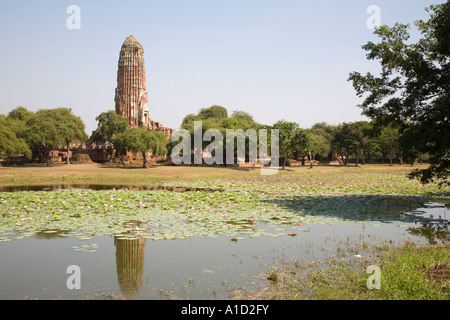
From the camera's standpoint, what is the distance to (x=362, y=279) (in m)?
7.35

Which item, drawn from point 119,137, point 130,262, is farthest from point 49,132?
point 130,262

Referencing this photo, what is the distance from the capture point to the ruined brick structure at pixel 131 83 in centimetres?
9562

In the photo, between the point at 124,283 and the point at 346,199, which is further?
the point at 346,199

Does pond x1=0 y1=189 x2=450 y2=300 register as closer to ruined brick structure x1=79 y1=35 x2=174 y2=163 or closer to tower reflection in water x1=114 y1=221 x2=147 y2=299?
tower reflection in water x1=114 y1=221 x2=147 y2=299

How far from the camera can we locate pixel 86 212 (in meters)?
15.0

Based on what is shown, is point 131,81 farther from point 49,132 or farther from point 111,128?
point 49,132

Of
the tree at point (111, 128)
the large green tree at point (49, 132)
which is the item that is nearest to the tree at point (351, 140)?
the tree at point (111, 128)

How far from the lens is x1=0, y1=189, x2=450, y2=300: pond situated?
7.22 meters

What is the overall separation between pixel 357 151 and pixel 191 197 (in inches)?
2449

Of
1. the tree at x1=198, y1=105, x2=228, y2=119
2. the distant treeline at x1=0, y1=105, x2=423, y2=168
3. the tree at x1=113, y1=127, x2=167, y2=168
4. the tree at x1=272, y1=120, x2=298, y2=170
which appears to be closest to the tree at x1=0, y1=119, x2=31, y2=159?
the distant treeline at x1=0, y1=105, x2=423, y2=168

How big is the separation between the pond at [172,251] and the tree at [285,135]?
4684 cm

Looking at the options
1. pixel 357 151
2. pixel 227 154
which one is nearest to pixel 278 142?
pixel 227 154
